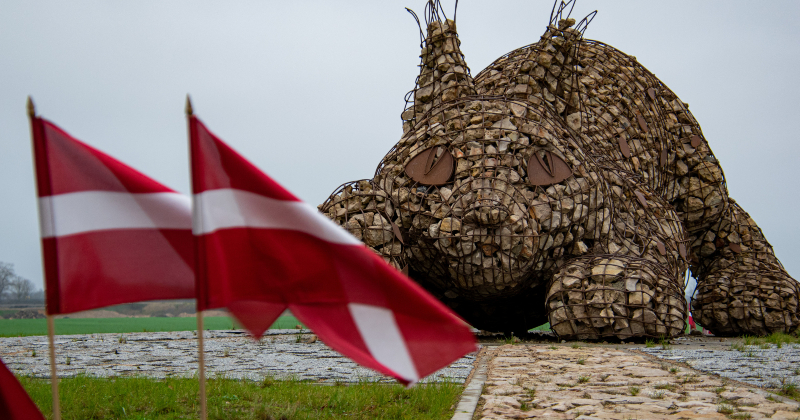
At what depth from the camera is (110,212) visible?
6.57 feet

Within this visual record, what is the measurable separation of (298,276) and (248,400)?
1602mm

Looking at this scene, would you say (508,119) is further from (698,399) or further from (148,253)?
(148,253)

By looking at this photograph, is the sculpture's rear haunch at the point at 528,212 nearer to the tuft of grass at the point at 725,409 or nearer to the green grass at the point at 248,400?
the green grass at the point at 248,400

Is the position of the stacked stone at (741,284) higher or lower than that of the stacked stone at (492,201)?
lower

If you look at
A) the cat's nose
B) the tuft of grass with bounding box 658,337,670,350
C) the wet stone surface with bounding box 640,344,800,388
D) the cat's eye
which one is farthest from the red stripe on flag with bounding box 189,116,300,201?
the tuft of grass with bounding box 658,337,670,350

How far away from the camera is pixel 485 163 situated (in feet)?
20.4

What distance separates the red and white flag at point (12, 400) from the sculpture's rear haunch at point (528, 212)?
4437 mm

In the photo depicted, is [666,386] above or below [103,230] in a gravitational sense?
below

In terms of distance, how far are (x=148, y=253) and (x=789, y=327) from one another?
872cm

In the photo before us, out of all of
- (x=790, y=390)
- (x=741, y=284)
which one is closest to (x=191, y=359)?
(x=790, y=390)

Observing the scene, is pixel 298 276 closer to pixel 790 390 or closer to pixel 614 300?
pixel 790 390

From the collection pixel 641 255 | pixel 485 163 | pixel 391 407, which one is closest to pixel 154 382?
pixel 391 407

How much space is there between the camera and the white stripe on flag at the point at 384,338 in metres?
1.88

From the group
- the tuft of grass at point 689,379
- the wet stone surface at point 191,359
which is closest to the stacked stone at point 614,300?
the wet stone surface at point 191,359
